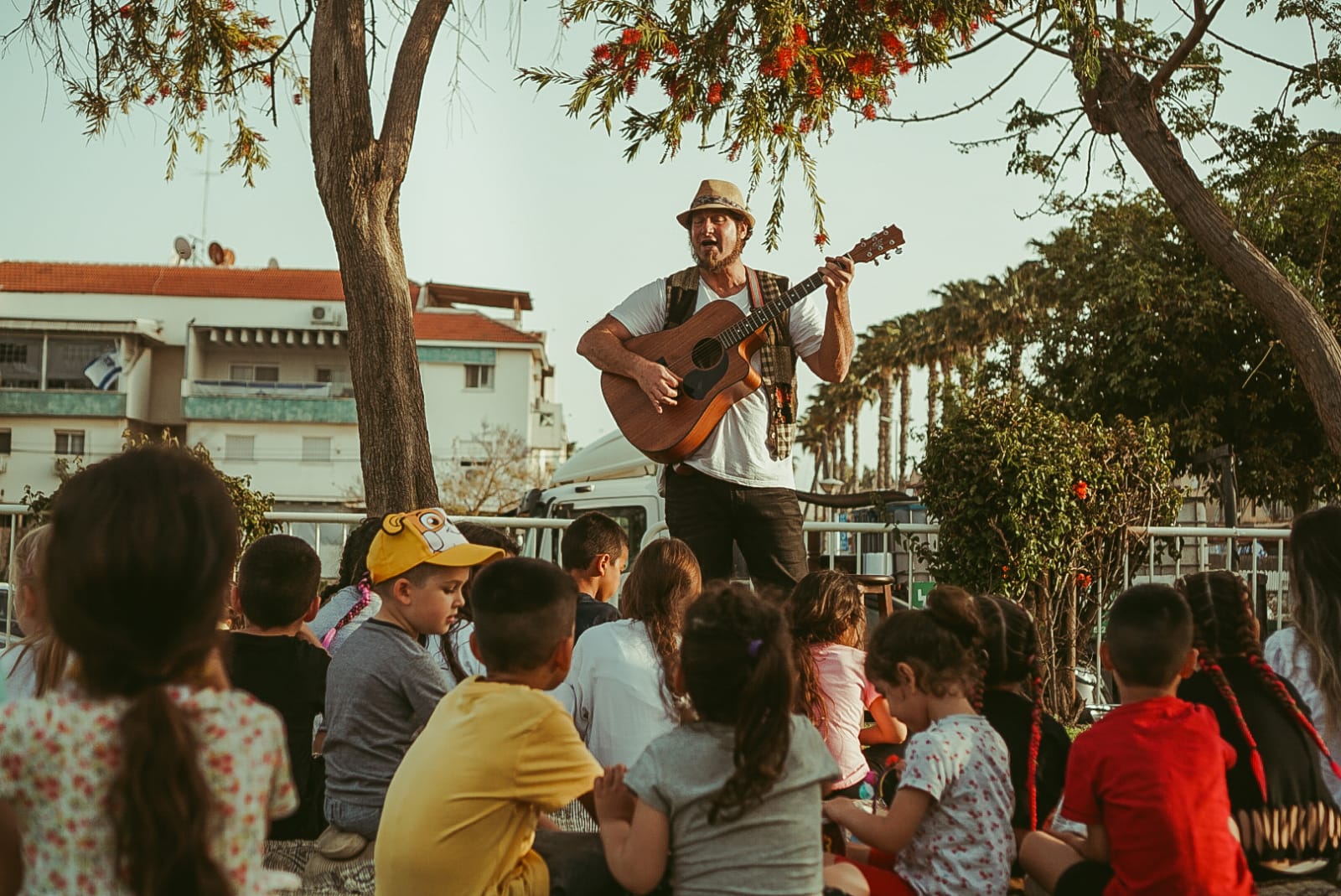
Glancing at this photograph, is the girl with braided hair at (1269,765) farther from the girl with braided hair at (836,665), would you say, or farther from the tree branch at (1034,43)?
the tree branch at (1034,43)

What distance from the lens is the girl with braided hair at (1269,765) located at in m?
3.37

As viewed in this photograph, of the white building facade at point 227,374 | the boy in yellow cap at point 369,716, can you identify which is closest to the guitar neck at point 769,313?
the boy in yellow cap at point 369,716

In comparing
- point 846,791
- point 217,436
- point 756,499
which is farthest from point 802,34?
point 217,436

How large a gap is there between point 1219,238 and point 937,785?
744cm

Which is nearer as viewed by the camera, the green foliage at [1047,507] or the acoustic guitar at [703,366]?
the acoustic guitar at [703,366]

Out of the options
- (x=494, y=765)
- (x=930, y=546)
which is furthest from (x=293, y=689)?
(x=930, y=546)

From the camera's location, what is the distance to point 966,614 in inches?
139

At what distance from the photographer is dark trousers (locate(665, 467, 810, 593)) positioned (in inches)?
216

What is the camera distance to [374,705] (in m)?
3.63

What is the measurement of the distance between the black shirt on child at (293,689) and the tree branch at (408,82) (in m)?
3.54

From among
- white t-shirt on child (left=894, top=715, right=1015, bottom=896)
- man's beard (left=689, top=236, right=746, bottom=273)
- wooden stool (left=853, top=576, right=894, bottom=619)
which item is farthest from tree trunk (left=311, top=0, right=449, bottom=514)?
white t-shirt on child (left=894, top=715, right=1015, bottom=896)

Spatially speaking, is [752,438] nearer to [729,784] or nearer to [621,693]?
[621,693]

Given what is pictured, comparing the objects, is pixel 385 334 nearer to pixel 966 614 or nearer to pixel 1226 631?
pixel 966 614

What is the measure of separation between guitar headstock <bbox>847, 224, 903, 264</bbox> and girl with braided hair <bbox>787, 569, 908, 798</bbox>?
1.52 m
